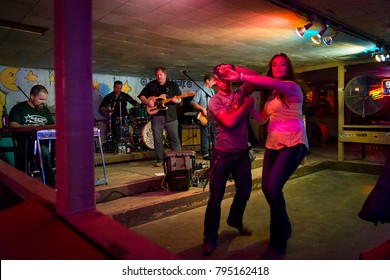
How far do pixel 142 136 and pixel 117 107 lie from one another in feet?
4.91

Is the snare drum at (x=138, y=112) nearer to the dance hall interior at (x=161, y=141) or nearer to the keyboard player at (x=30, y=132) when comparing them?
the dance hall interior at (x=161, y=141)

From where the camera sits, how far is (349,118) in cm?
1487

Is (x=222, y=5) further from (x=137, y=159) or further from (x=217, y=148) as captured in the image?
(x=137, y=159)

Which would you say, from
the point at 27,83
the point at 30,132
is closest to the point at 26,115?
Answer: the point at 30,132

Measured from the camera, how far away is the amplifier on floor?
4844 millimetres

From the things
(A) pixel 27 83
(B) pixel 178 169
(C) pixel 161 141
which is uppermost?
(A) pixel 27 83

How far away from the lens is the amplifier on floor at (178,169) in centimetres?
484

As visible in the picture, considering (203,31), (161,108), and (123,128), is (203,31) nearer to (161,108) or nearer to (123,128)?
(161,108)

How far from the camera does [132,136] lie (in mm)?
8680

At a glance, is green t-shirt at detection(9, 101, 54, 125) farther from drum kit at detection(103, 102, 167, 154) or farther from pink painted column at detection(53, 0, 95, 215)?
pink painted column at detection(53, 0, 95, 215)

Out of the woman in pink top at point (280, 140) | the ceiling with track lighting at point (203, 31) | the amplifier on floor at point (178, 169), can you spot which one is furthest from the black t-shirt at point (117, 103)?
the woman in pink top at point (280, 140)

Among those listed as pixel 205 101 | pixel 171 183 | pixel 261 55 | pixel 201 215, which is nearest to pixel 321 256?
pixel 201 215

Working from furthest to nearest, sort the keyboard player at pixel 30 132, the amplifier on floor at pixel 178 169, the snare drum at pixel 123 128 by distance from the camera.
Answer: the snare drum at pixel 123 128
the amplifier on floor at pixel 178 169
the keyboard player at pixel 30 132

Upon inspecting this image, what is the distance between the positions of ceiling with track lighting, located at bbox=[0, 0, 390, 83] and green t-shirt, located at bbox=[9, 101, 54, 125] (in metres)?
1.44
